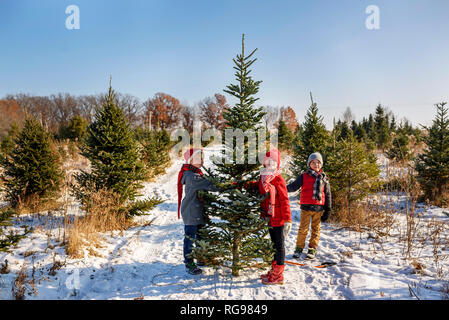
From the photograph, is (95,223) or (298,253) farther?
(95,223)

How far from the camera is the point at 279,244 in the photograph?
3859 millimetres

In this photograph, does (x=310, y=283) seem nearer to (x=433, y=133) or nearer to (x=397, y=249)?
(x=397, y=249)

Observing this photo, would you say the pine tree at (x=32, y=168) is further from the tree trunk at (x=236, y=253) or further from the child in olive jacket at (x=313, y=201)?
the child in olive jacket at (x=313, y=201)

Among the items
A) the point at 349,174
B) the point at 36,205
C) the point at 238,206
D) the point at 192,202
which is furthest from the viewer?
the point at 349,174

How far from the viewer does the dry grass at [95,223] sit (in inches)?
185

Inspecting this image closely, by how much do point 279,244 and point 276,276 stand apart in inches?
20.4

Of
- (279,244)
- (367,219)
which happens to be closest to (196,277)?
(279,244)

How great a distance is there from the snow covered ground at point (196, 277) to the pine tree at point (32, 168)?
2365 millimetres

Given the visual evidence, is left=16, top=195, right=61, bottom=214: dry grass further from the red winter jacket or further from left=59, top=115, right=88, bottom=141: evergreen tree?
left=59, top=115, right=88, bottom=141: evergreen tree

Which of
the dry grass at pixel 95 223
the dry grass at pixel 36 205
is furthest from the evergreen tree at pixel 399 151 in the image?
the dry grass at pixel 36 205

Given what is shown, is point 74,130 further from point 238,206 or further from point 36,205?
point 238,206

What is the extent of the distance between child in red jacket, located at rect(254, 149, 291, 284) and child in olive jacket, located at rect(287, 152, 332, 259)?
108 centimetres

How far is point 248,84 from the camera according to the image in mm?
3949
